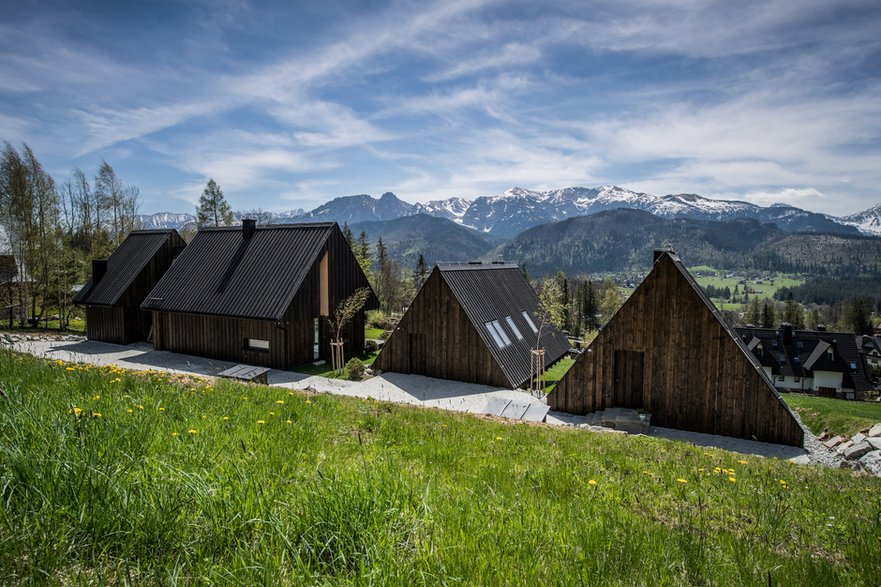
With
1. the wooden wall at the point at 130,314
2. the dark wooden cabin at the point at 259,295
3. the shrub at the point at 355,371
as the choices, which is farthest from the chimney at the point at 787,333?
the wooden wall at the point at 130,314

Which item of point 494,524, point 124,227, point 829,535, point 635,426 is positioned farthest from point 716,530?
point 124,227

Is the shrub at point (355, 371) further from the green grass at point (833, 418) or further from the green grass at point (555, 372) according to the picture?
the green grass at point (833, 418)

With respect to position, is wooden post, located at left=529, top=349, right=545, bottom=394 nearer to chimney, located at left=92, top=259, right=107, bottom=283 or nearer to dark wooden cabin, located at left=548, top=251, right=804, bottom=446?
dark wooden cabin, located at left=548, top=251, right=804, bottom=446

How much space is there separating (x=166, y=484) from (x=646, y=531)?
3443 millimetres

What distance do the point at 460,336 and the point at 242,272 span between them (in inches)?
521

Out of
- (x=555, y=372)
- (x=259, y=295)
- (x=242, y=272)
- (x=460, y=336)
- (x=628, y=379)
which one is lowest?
(x=555, y=372)

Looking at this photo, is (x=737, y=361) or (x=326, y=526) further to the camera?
(x=737, y=361)

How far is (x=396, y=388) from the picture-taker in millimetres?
20828

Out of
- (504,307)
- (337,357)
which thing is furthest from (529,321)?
(337,357)

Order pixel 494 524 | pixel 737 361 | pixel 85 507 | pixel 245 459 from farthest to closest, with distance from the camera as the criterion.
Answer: pixel 737 361, pixel 245 459, pixel 494 524, pixel 85 507

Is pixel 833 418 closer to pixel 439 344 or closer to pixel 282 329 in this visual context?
pixel 439 344

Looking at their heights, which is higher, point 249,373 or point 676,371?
point 676,371

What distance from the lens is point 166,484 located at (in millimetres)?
2963

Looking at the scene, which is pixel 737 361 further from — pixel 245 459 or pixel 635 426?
pixel 245 459
